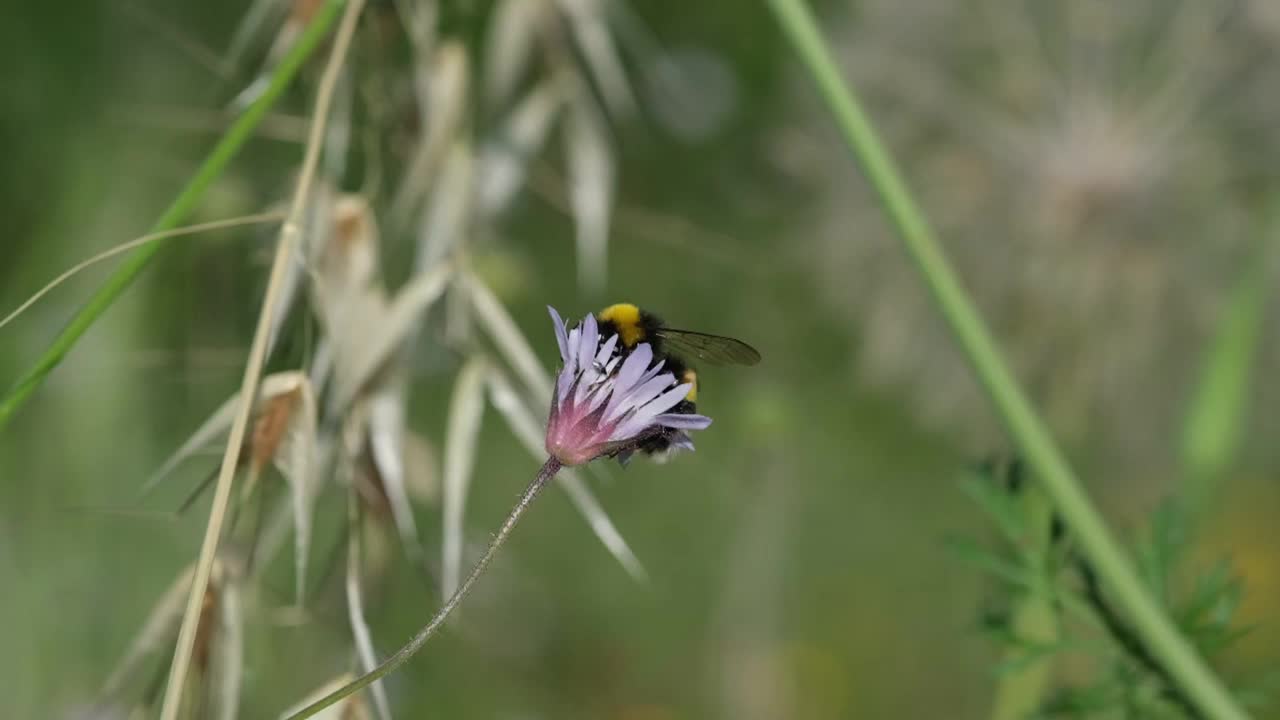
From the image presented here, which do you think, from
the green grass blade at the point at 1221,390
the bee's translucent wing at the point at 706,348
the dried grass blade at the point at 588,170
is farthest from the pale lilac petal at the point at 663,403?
the green grass blade at the point at 1221,390

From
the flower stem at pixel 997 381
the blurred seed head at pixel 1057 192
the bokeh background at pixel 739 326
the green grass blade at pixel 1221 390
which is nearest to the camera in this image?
the flower stem at pixel 997 381

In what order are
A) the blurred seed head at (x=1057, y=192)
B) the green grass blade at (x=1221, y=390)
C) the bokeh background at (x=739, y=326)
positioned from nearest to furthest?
the green grass blade at (x=1221, y=390) → the bokeh background at (x=739, y=326) → the blurred seed head at (x=1057, y=192)

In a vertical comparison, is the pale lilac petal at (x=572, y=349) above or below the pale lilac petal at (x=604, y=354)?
below

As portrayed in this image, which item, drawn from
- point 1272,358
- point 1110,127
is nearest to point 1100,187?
point 1110,127

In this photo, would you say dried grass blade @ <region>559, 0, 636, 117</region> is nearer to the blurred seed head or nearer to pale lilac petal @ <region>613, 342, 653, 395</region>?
pale lilac petal @ <region>613, 342, 653, 395</region>

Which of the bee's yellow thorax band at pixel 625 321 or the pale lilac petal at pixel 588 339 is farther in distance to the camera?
the bee's yellow thorax band at pixel 625 321

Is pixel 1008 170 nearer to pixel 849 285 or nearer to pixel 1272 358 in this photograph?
pixel 849 285

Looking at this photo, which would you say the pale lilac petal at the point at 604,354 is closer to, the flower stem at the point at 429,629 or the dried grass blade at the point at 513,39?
the flower stem at the point at 429,629
